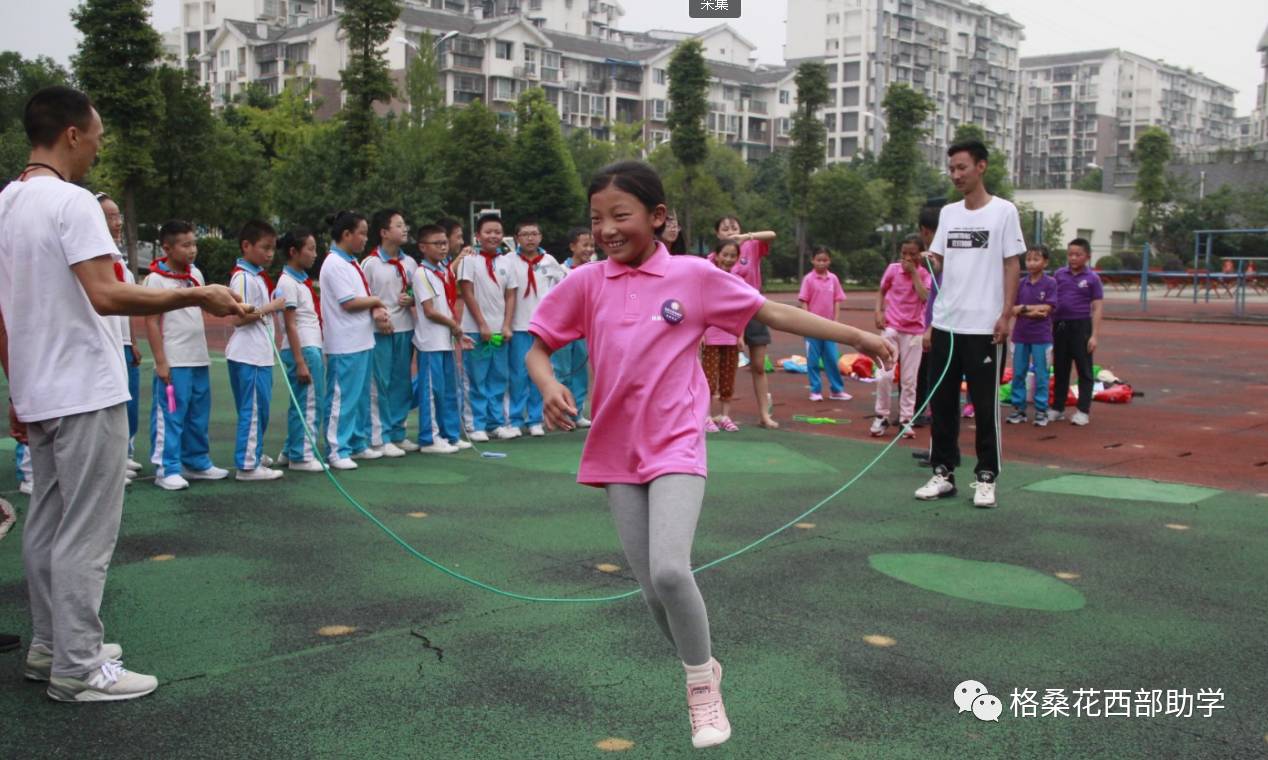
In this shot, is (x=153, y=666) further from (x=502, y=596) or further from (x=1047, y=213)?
(x=1047, y=213)

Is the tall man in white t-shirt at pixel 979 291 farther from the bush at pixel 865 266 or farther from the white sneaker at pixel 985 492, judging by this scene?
the bush at pixel 865 266

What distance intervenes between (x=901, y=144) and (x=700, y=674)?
172ft

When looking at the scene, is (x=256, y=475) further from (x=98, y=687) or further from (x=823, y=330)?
(x=823, y=330)

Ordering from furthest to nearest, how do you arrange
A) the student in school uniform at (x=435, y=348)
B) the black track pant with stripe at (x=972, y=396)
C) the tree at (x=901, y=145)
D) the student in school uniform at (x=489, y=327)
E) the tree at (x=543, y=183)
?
the tree at (x=901, y=145), the tree at (x=543, y=183), the student in school uniform at (x=489, y=327), the student in school uniform at (x=435, y=348), the black track pant with stripe at (x=972, y=396)

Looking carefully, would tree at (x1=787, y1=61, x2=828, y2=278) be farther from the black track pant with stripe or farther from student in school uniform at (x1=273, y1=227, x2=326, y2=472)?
the black track pant with stripe

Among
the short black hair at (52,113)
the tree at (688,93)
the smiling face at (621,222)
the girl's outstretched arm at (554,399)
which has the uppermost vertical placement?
the tree at (688,93)

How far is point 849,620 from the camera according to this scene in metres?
4.67

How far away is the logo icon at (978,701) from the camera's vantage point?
147 inches

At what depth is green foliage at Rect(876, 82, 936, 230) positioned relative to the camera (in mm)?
52156

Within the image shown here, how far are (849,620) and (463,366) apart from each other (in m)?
6.09

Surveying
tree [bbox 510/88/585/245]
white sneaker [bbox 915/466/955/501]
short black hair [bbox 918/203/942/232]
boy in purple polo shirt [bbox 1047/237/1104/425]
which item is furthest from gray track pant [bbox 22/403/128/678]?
tree [bbox 510/88/585/245]

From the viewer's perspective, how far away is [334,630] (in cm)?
452

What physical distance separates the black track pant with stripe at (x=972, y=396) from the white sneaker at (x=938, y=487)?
0.05 meters

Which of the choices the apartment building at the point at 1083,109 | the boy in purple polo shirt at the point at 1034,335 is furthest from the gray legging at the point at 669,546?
the apartment building at the point at 1083,109
